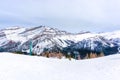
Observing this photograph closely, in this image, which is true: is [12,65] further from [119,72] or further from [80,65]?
[119,72]

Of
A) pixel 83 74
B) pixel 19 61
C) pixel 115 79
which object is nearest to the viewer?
pixel 115 79

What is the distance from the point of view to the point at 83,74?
76.3 feet

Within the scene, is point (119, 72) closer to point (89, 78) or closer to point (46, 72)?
point (89, 78)

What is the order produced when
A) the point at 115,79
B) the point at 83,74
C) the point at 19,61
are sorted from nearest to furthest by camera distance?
the point at 115,79 < the point at 83,74 < the point at 19,61

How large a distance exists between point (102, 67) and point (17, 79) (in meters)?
6.36

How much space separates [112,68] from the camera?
77.3ft

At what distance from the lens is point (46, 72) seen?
23.8 m

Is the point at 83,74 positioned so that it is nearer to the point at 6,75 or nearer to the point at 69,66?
the point at 69,66

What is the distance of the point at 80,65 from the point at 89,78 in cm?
471

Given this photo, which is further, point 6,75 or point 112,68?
point 112,68

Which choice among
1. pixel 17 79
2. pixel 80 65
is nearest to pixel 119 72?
pixel 80 65

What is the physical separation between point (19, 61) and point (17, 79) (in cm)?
445

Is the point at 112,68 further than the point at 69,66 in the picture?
No

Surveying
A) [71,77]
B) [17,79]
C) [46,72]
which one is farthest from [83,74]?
[17,79]
